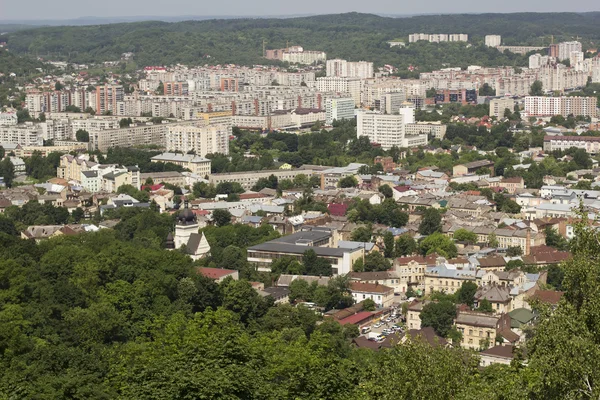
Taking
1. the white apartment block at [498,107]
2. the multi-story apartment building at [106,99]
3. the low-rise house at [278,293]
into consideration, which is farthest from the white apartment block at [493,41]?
the low-rise house at [278,293]

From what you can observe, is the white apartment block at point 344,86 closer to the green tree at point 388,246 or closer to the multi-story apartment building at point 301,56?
the multi-story apartment building at point 301,56

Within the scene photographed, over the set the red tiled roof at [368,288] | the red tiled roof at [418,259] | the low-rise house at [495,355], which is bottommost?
the low-rise house at [495,355]

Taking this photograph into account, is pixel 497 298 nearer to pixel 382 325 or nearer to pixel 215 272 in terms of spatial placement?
pixel 382 325

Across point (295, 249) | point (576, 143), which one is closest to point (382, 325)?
point (295, 249)

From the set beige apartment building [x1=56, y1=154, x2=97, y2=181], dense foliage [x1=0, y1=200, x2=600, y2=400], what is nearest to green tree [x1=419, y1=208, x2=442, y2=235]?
dense foliage [x1=0, y1=200, x2=600, y2=400]

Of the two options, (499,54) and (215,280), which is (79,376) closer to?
(215,280)
